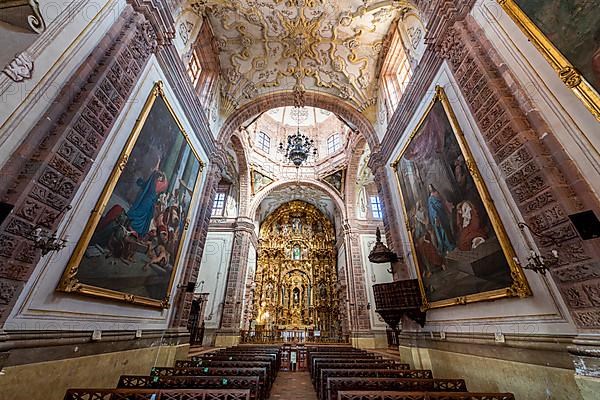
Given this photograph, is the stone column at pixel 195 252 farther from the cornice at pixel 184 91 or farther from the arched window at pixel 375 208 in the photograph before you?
the arched window at pixel 375 208

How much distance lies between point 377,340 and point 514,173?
11497 millimetres

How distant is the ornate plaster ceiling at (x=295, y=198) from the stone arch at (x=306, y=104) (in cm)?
870

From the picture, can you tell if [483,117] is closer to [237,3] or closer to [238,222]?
[237,3]

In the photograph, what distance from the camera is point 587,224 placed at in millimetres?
2342

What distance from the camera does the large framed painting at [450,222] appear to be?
3.50 m

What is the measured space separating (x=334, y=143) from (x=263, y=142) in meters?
4.83

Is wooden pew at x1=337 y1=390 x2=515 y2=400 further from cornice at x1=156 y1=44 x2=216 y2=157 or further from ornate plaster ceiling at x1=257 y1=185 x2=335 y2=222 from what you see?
ornate plaster ceiling at x1=257 y1=185 x2=335 y2=222

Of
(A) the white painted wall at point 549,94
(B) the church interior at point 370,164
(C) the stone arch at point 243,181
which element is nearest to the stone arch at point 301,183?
(C) the stone arch at point 243,181

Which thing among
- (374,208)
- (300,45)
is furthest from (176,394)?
(374,208)

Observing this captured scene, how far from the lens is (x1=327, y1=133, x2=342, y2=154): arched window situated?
16.5m

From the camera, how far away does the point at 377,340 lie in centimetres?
1202

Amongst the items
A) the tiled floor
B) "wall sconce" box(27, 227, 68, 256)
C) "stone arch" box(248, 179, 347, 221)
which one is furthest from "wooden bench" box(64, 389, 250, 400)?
"stone arch" box(248, 179, 347, 221)

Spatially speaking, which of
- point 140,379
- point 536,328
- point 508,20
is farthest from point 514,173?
point 140,379

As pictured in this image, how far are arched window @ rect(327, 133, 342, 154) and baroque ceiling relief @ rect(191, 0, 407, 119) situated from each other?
6758 mm
